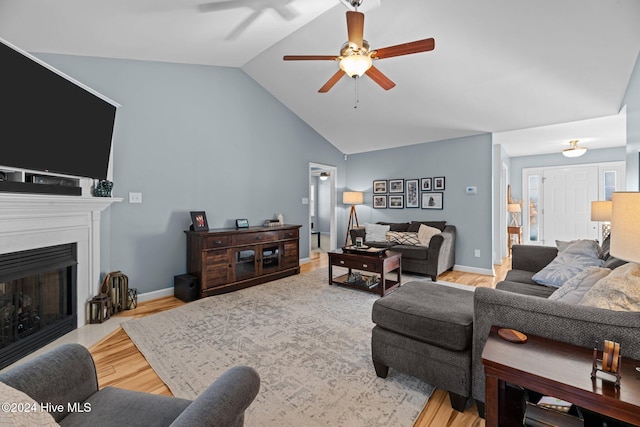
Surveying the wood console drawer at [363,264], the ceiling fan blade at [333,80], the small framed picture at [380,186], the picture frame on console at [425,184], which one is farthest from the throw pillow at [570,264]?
the small framed picture at [380,186]

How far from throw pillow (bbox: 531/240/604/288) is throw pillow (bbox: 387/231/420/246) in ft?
8.09

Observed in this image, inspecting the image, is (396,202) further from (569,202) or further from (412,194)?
(569,202)

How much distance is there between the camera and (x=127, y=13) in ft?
8.05

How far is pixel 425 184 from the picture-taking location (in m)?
5.60

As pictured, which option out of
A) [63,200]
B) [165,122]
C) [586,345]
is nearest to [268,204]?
[165,122]

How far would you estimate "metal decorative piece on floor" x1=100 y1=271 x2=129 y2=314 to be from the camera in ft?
10.0

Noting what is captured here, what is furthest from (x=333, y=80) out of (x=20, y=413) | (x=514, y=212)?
(x=514, y=212)

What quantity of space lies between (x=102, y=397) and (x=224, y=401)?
65 centimetres

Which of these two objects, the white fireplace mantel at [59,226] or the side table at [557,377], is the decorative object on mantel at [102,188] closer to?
the white fireplace mantel at [59,226]

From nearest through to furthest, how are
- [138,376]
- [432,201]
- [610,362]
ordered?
[610,362] < [138,376] < [432,201]

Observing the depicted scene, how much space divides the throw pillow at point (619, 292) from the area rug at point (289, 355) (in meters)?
1.09

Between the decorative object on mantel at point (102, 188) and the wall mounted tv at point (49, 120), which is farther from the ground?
the wall mounted tv at point (49, 120)

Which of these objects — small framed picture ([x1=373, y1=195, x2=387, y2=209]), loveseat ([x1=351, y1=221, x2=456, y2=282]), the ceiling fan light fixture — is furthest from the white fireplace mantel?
small framed picture ([x1=373, y1=195, x2=387, y2=209])

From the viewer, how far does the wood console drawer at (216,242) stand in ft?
11.9
